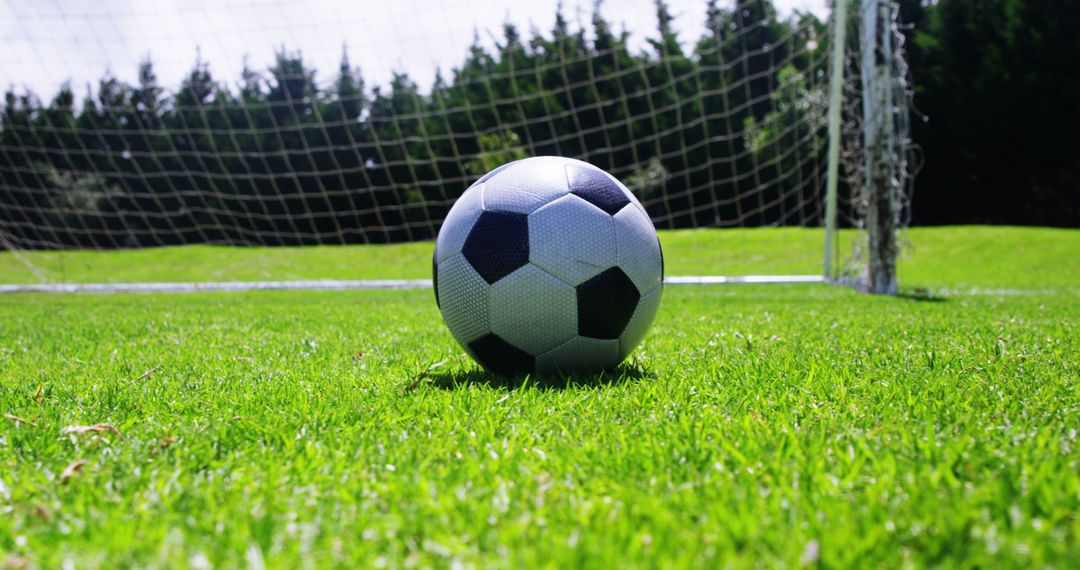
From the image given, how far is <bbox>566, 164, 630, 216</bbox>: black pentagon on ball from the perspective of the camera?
3.07 m

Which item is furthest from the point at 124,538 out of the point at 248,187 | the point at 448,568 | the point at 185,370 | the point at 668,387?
the point at 248,187

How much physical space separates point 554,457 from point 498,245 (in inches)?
48.9

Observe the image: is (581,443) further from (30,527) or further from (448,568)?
(30,527)

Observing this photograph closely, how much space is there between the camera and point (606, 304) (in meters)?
2.99

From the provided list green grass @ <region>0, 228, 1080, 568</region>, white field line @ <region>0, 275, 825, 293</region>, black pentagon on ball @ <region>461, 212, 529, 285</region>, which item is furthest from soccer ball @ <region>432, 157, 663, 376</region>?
white field line @ <region>0, 275, 825, 293</region>

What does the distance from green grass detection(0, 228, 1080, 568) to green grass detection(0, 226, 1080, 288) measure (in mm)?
10327

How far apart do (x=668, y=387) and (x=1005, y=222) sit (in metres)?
30.5

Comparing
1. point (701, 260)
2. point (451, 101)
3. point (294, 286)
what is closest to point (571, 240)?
point (294, 286)

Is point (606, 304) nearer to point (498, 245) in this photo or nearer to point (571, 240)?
point (571, 240)

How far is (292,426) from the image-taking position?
2.25 metres

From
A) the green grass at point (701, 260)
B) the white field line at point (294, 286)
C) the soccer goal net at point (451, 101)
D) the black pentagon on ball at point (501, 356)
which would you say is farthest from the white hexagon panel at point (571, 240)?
the green grass at point (701, 260)

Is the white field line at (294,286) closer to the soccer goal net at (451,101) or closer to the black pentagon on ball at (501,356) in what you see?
the soccer goal net at (451,101)

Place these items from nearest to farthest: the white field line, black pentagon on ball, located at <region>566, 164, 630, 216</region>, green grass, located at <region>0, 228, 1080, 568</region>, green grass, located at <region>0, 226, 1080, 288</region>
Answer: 1. green grass, located at <region>0, 228, 1080, 568</region>
2. black pentagon on ball, located at <region>566, 164, 630, 216</region>
3. the white field line
4. green grass, located at <region>0, 226, 1080, 288</region>

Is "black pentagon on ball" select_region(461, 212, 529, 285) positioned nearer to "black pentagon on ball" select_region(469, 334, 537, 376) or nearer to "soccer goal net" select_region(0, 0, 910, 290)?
"black pentagon on ball" select_region(469, 334, 537, 376)
